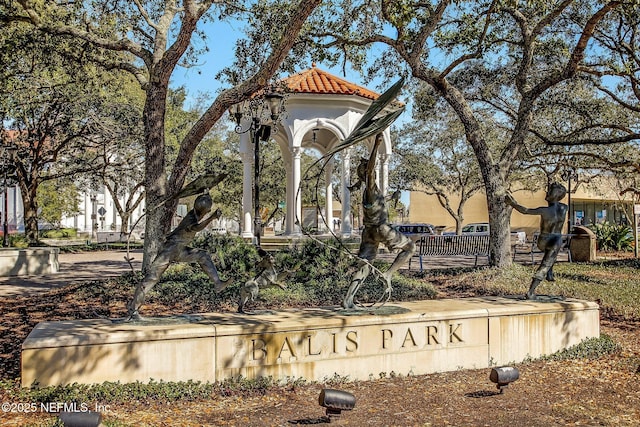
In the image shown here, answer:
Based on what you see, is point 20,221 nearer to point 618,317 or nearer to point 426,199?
point 426,199

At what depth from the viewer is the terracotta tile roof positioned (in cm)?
2059

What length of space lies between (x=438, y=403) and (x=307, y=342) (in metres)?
1.55

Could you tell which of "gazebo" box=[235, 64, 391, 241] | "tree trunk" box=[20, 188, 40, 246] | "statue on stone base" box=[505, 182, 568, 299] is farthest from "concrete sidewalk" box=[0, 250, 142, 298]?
"statue on stone base" box=[505, 182, 568, 299]

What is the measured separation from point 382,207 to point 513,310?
227 cm

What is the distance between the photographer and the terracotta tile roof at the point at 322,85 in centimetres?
2059

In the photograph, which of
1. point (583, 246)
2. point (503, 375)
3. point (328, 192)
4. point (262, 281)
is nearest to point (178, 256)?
point (262, 281)

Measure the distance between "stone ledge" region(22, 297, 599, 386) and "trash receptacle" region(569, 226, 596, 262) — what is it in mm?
13999

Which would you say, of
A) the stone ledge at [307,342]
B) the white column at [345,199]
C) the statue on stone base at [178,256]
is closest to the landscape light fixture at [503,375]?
the stone ledge at [307,342]

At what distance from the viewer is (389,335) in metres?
6.73

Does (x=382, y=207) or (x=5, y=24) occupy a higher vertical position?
(x=5, y=24)

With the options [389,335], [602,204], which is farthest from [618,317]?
[602,204]

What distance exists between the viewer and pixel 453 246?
16.8m

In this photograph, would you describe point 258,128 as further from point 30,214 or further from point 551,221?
point 30,214

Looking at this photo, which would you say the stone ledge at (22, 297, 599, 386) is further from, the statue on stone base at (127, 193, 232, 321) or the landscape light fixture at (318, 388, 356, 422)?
the landscape light fixture at (318, 388, 356, 422)
